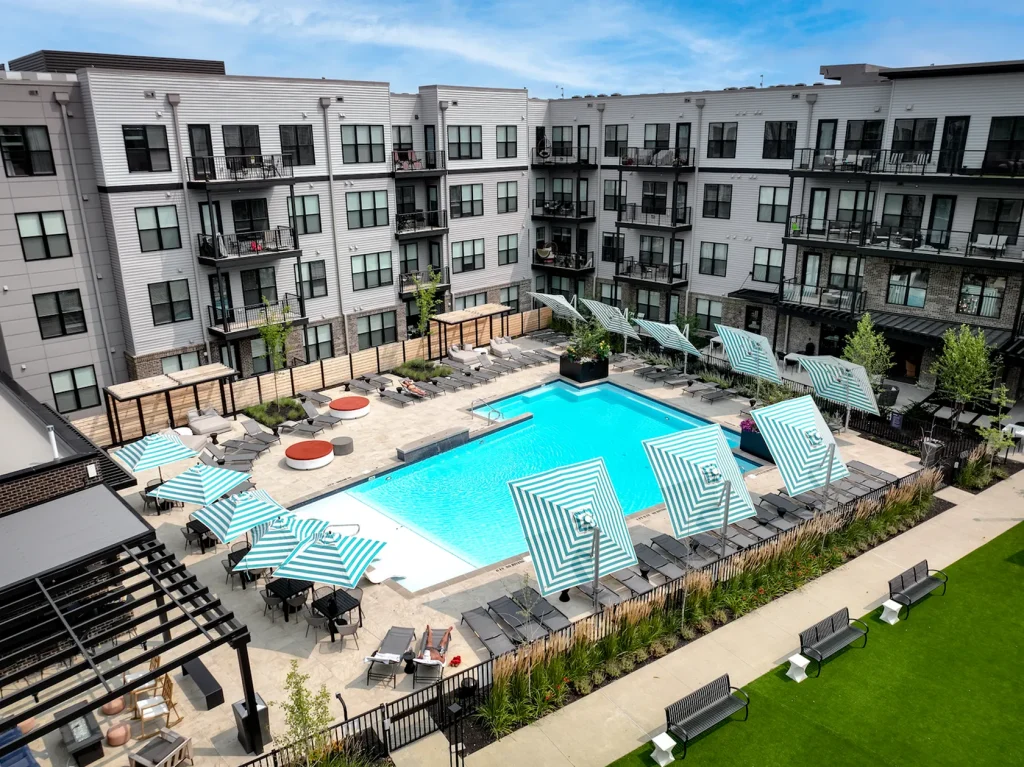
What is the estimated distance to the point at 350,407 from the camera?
100ft

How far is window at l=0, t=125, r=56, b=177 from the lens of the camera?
86.5ft

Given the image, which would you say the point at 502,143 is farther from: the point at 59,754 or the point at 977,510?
the point at 59,754

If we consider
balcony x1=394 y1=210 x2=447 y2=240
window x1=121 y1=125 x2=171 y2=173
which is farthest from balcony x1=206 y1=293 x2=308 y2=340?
balcony x1=394 y1=210 x2=447 y2=240

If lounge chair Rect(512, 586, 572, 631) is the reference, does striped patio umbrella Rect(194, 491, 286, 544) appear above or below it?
above

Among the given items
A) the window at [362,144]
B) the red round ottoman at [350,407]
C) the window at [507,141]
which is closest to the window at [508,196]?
the window at [507,141]

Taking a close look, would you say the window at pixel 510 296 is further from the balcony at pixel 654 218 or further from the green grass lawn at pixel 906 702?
the green grass lawn at pixel 906 702

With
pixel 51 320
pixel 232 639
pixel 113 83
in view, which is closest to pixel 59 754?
pixel 232 639

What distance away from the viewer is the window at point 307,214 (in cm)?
3406

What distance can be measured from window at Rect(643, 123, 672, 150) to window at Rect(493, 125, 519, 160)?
7.56 metres

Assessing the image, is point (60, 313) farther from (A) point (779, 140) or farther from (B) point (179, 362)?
(A) point (779, 140)

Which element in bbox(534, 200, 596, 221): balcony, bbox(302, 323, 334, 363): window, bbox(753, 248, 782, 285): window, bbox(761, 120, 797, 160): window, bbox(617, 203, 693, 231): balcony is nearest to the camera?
bbox(761, 120, 797, 160): window

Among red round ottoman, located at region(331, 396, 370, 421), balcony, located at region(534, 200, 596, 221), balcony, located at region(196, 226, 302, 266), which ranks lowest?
red round ottoman, located at region(331, 396, 370, 421)

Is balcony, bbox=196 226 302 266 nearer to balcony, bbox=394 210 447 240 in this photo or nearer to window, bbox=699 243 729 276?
balcony, bbox=394 210 447 240

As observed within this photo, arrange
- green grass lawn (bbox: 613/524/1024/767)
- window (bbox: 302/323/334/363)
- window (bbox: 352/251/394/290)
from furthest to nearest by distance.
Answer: window (bbox: 352/251/394/290)
window (bbox: 302/323/334/363)
green grass lawn (bbox: 613/524/1024/767)
